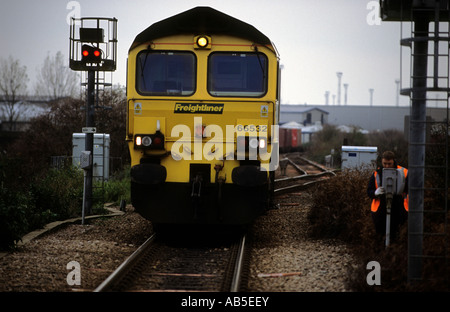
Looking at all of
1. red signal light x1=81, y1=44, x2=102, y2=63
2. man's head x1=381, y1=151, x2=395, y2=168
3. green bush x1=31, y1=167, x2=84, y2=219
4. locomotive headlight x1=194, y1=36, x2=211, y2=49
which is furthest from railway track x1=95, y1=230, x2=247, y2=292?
red signal light x1=81, y1=44, x2=102, y2=63

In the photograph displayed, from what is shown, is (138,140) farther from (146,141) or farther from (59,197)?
(59,197)

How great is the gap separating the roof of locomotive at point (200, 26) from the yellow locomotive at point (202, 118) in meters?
0.02

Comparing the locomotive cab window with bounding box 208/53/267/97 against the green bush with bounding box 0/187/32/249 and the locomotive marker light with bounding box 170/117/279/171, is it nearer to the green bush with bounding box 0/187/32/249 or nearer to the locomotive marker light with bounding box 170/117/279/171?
the locomotive marker light with bounding box 170/117/279/171

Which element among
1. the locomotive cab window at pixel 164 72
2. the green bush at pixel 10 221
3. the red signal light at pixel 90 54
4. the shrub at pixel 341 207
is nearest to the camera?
the green bush at pixel 10 221

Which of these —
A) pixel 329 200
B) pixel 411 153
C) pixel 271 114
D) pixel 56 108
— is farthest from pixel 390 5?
pixel 56 108

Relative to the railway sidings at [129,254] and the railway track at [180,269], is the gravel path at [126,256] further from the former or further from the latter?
the railway track at [180,269]

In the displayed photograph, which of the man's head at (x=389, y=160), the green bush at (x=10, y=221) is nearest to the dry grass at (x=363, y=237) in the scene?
the man's head at (x=389, y=160)

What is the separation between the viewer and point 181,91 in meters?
10.0

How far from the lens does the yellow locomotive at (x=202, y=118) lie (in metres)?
9.71

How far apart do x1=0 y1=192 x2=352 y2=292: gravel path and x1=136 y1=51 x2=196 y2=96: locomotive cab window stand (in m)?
2.53

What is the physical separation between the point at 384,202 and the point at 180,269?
108 inches

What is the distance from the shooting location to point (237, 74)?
10.0 metres

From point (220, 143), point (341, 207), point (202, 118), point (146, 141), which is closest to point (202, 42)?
point (202, 118)
